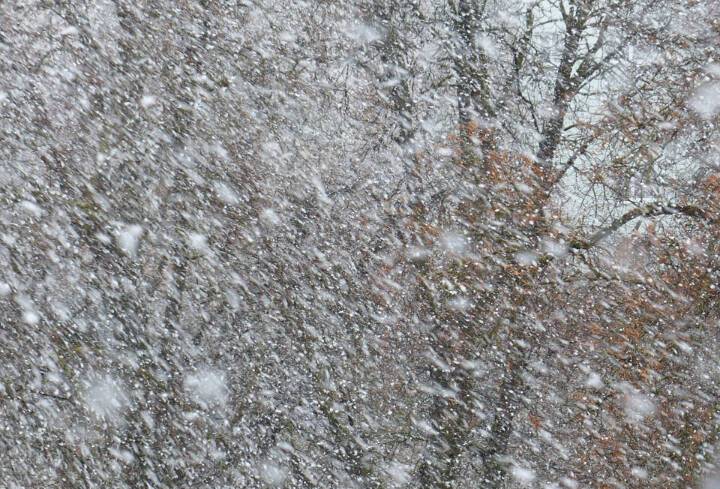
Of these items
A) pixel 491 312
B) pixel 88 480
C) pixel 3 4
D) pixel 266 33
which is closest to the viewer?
pixel 88 480

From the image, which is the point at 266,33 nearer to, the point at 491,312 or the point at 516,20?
the point at 516,20

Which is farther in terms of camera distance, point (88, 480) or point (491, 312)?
point (491, 312)

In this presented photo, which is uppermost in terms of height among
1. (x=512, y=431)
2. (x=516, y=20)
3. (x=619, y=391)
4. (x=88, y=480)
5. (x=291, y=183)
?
(x=516, y=20)

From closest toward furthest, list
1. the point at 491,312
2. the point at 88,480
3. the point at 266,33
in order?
the point at 88,480 → the point at 491,312 → the point at 266,33

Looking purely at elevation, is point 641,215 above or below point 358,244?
above

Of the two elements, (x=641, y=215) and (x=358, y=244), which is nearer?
(x=641, y=215)

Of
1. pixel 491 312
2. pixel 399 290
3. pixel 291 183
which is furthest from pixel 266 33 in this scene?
pixel 491 312

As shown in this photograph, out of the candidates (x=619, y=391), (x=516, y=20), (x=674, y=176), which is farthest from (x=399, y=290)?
(x=516, y=20)

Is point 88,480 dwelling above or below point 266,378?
below

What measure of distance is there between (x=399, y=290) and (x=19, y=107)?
7.74 ft

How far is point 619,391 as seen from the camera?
445cm

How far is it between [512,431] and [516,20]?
266 cm

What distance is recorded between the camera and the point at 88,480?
4367mm

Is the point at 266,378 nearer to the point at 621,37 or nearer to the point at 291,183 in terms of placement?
the point at 291,183
